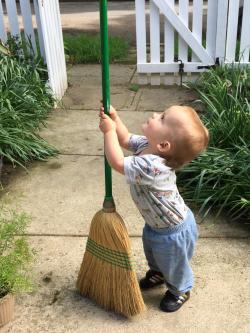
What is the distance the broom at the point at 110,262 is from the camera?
2.29 metres

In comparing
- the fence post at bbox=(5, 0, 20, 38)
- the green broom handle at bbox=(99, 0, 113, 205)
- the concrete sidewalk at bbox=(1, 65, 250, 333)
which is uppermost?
the green broom handle at bbox=(99, 0, 113, 205)

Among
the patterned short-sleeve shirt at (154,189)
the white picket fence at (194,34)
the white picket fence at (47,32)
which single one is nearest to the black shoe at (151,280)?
the patterned short-sleeve shirt at (154,189)

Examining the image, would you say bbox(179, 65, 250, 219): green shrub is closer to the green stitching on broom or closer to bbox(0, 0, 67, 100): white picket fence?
the green stitching on broom

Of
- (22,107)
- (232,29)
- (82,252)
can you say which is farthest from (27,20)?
(82,252)

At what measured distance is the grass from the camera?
668 centimetres

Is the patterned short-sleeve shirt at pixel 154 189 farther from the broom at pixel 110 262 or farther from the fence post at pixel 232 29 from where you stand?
→ the fence post at pixel 232 29

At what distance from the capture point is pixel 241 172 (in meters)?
3.10

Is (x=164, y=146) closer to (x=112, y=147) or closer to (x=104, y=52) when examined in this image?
(x=112, y=147)

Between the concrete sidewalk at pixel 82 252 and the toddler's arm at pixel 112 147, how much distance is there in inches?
32.2

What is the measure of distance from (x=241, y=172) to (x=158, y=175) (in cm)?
118

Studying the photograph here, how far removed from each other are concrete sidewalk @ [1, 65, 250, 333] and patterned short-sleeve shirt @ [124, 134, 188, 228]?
539mm

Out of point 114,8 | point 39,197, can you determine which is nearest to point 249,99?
point 39,197

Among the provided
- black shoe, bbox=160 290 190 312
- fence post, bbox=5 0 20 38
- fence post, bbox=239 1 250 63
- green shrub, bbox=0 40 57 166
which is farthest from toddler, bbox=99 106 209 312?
fence post, bbox=239 1 250 63

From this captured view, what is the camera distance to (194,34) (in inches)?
214
